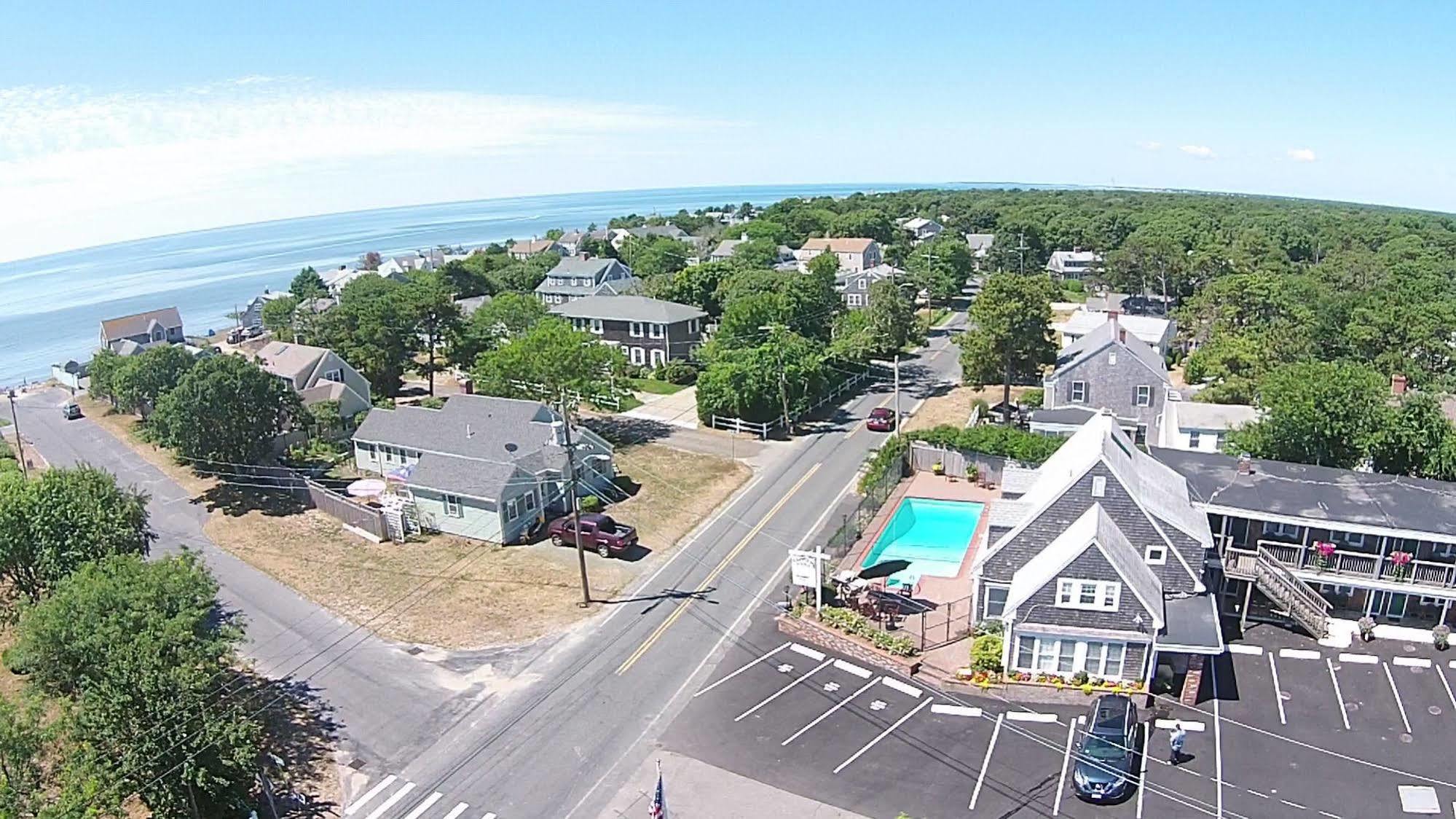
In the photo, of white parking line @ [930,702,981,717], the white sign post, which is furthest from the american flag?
the white sign post

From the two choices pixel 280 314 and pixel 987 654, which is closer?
pixel 987 654

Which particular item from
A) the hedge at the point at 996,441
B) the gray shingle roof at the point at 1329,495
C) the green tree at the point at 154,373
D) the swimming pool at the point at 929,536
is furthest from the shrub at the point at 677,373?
the gray shingle roof at the point at 1329,495

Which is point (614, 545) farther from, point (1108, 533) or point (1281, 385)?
point (1281, 385)

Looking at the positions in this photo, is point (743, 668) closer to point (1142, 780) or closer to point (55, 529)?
point (1142, 780)

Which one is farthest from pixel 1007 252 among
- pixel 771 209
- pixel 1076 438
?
pixel 1076 438

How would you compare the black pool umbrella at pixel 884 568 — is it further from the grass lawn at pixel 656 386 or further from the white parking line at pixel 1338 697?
the grass lawn at pixel 656 386

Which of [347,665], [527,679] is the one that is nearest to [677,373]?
[347,665]
